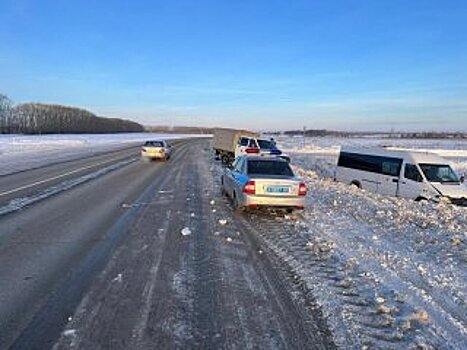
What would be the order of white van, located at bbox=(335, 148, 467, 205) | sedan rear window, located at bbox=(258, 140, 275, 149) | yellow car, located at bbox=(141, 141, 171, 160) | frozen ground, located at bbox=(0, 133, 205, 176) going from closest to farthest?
white van, located at bbox=(335, 148, 467, 205) → frozen ground, located at bbox=(0, 133, 205, 176) → sedan rear window, located at bbox=(258, 140, 275, 149) → yellow car, located at bbox=(141, 141, 171, 160)

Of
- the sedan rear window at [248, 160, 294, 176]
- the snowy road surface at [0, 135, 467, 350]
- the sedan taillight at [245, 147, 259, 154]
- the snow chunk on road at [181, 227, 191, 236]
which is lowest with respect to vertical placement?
the sedan taillight at [245, 147, 259, 154]

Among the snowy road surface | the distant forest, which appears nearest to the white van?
the snowy road surface

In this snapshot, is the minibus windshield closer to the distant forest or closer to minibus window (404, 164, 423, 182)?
minibus window (404, 164, 423, 182)

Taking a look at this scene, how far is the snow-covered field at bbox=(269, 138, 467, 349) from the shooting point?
411 cm

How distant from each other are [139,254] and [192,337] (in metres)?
2.88

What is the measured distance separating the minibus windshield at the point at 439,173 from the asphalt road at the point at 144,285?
8.14m

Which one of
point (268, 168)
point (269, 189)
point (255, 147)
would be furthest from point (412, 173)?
point (255, 147)

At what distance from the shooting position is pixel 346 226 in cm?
884

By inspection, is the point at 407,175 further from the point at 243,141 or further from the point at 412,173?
the point at 243,141

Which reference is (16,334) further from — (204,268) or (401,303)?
(401,303)

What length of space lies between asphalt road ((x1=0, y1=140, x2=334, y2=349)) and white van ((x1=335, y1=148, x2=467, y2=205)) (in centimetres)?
785

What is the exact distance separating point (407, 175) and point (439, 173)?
1.04m

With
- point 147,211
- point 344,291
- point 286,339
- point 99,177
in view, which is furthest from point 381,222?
point 99,177

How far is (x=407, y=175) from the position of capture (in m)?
15.1
